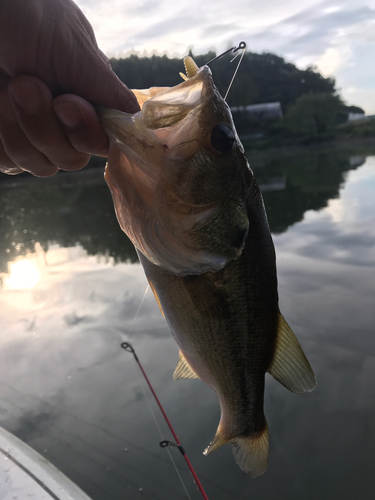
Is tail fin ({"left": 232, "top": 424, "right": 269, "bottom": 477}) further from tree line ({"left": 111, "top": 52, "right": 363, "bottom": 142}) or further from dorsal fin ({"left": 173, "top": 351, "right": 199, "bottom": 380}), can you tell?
tree line ({"left": 111, "top": 52, "right": 363, "bottom": 142})

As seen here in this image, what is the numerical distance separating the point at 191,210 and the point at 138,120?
0.37 m

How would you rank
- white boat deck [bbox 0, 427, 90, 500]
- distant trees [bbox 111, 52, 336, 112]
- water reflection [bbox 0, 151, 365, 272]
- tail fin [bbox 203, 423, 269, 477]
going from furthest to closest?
distant trees [bbox 111, 52, 336, 112]
water reflection [bbox 0, 151, 365, 272]
white boat deck [bbox 0, 427, 90, 500]
tail fin [bbox 203, 423, 269, 477]

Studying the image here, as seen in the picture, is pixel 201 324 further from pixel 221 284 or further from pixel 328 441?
pixel 328 441

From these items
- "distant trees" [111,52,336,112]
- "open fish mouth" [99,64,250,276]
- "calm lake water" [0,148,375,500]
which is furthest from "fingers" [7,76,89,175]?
"distant trees" [111,52,336,112]

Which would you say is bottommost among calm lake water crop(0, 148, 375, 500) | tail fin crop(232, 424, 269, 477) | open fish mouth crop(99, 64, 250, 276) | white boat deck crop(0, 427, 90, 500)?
calm lake water crop(0, 148, 375, 500)

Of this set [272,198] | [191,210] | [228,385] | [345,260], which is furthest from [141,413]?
[272,198]

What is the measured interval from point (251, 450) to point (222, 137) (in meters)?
1.59

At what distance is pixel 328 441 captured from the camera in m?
3.63

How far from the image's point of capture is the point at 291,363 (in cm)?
179

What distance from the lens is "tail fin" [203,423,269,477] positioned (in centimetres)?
190

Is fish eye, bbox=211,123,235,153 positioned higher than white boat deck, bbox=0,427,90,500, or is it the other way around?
fish eye, bbox=211,123,235,153

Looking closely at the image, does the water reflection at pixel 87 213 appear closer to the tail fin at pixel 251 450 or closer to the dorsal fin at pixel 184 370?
the dorsal fin at pixel 184 370

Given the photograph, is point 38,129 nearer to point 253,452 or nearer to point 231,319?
point 231,319

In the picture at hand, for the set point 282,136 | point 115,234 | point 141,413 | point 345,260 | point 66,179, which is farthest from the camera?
point 282,136
